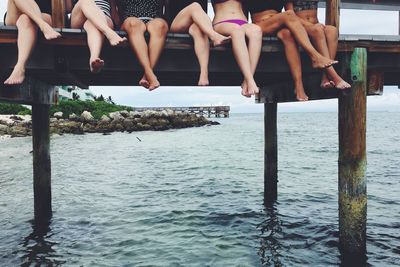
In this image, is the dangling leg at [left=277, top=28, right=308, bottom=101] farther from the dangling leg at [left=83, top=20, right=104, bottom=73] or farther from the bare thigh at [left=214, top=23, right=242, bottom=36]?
the dangling leg at [left=83, top=20, right=104, bottom=73]

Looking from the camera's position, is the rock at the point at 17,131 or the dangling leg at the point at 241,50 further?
the rock at the point at 17,131

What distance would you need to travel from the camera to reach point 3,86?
5535 mm

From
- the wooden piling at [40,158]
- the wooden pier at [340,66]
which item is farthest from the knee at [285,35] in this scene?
the wooden piling at [40,158]

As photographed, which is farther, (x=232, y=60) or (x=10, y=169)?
(x=10, y=169)

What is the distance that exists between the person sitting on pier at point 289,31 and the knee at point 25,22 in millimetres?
3111

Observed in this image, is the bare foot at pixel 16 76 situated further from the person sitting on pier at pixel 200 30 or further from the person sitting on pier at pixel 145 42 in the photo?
the person sitting on pier at pixel 200 30

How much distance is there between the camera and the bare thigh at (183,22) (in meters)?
5.06

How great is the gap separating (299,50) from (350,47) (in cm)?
Result: 80

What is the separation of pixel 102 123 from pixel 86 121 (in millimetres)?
1974

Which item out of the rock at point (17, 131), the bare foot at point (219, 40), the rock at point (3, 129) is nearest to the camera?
the bare foot at point (219, 40)

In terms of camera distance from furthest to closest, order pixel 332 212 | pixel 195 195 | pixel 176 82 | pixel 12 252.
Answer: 1. pixel 195 195
2. pixel 332 212
3. pixel 176 82
4. pixel 12 252

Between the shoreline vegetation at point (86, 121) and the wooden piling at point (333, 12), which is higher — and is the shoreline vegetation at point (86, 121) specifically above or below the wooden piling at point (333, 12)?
below

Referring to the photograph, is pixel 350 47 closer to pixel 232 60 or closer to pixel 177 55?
pixel 232 60

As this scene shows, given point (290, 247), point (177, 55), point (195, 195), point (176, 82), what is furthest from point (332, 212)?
point (177, 55)
